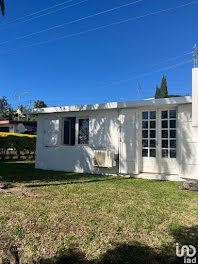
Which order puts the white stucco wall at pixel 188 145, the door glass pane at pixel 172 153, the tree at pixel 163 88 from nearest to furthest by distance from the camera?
the white stucco wall at pixel 188 145, the door glass pane at pixel 172 153, the tree at pixel 163 88

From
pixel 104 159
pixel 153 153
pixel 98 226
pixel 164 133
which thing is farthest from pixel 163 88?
pixel 98 226

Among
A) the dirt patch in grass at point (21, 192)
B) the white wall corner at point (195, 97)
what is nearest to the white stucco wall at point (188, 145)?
the white wall corner at point (195, 97)

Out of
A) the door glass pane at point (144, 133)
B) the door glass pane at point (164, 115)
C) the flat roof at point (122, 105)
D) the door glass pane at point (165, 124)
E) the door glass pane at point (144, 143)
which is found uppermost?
the flat roof at point (122, 105)

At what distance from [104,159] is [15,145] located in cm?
729

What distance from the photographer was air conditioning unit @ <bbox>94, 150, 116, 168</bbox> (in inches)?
269

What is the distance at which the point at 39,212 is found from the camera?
3.21m

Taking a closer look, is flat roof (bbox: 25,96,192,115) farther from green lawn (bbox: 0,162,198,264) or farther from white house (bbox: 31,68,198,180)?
green lawn (bbox: 0,162,198,264)

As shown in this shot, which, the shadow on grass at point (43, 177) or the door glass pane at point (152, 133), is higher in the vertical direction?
the door glass pane at point (152, 133)

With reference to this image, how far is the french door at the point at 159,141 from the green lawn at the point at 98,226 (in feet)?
6.45

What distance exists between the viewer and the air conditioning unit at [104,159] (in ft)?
22.4

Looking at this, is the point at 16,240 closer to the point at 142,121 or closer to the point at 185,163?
the point at 185,163

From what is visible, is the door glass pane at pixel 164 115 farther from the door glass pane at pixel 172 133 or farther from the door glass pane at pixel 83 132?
the door glass pane at pixel 83 132

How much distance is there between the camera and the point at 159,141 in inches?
264

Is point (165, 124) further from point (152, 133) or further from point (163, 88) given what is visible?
point (163, 88)
